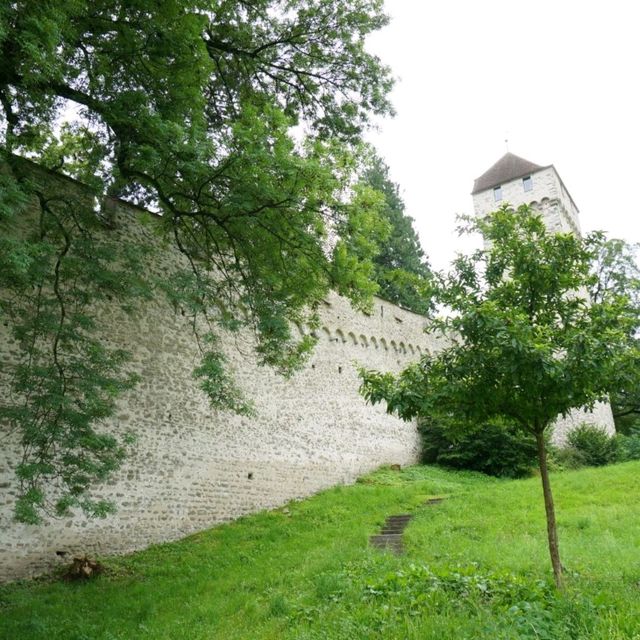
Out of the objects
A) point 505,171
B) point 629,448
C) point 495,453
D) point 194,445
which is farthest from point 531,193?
point 194,445

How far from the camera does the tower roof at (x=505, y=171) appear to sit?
26625mm

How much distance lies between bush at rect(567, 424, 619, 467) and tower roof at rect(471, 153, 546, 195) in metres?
12.7

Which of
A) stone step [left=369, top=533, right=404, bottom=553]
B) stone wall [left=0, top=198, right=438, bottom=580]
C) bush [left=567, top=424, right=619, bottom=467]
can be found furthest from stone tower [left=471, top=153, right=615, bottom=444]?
stone step [left=369, top=533, right=404, bottom=553]

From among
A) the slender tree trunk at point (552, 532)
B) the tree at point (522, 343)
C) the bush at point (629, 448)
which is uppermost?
the tree at point (522, 343)

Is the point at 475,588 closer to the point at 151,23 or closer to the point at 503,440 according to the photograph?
the point at 151,23

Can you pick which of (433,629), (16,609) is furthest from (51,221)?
(433,629)

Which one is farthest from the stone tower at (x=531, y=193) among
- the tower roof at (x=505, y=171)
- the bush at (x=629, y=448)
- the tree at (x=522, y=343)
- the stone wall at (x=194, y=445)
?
the tree at (x=522, y=343)

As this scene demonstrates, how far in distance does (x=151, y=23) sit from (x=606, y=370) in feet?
23.0

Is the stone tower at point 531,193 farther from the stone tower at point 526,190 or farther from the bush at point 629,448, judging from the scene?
the bush at point 629,448

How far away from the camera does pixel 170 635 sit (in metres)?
5.73

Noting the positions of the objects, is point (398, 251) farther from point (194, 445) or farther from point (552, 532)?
point (552, 532)

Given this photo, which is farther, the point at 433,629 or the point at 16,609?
the point at 16,609

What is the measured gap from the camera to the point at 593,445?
1917cm

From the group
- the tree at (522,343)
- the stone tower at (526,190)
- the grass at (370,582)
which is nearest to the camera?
the grass at (370,582)
